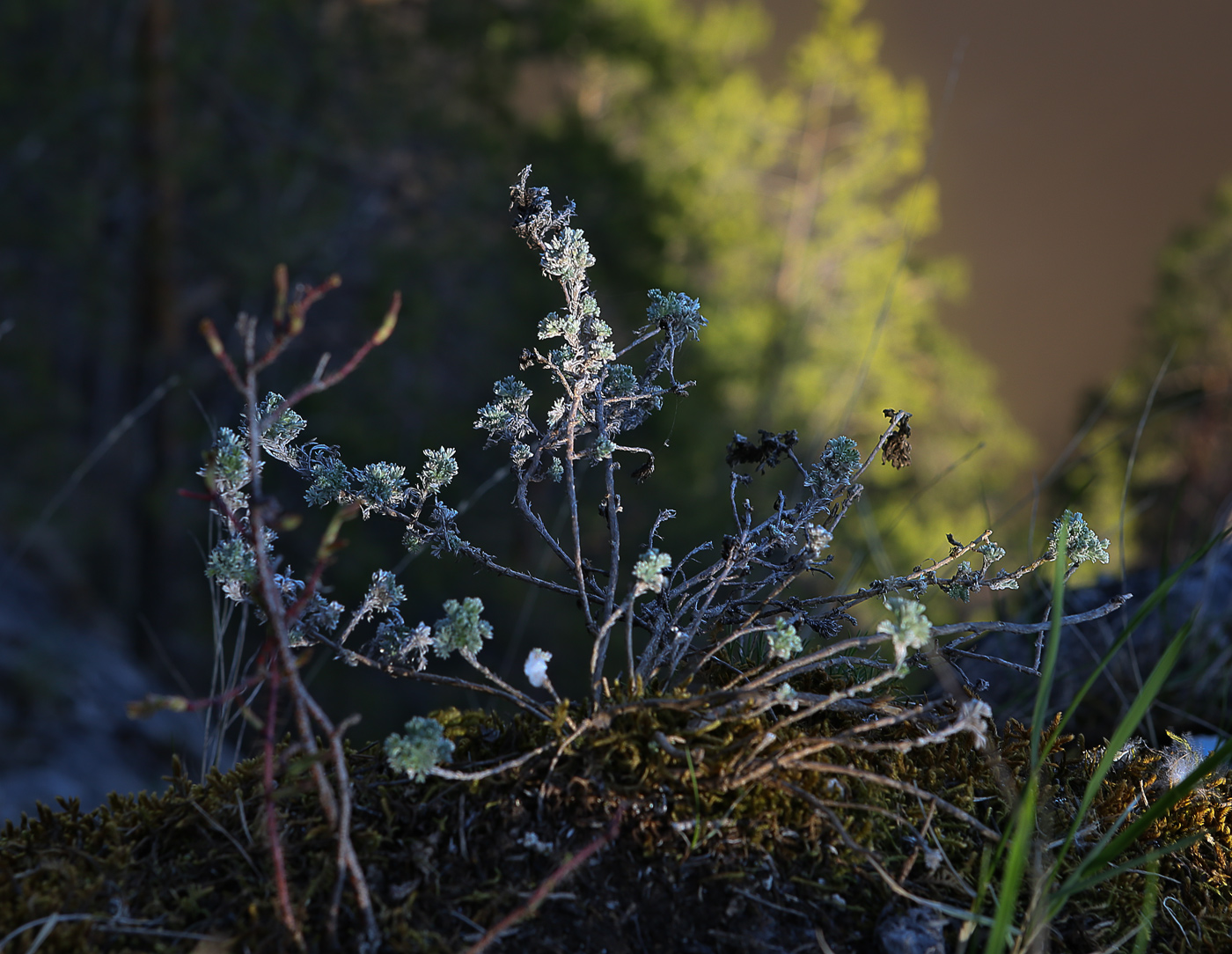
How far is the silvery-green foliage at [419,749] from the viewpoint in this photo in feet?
2.89

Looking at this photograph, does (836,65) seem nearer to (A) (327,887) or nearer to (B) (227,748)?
(B) (227,748)

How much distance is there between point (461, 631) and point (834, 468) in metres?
0.55

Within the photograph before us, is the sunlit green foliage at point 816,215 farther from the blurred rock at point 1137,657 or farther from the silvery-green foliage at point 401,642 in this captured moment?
the silvery-green foliage at point 401,642

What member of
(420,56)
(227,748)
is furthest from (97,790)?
(420,56)

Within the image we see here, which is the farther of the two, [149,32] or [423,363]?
[423,363]

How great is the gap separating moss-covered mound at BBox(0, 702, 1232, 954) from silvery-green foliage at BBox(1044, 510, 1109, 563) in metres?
0.30

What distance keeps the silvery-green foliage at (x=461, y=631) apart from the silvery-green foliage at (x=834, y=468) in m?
0.50

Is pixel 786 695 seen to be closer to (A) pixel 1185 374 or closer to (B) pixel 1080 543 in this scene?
(B) pixel 1080 543

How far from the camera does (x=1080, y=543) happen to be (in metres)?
1.09

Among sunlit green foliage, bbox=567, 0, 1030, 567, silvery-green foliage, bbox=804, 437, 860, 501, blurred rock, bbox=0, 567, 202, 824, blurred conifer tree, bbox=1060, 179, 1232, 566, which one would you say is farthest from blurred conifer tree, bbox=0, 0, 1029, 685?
silvery-green foliage, bbox=804, 437, 860, 501

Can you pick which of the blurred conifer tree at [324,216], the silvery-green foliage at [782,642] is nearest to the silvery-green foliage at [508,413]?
the silvery-green foliage at [782,642]

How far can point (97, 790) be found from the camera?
4812mm

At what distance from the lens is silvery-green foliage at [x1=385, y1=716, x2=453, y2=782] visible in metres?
0.88

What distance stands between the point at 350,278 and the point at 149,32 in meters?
3.10
